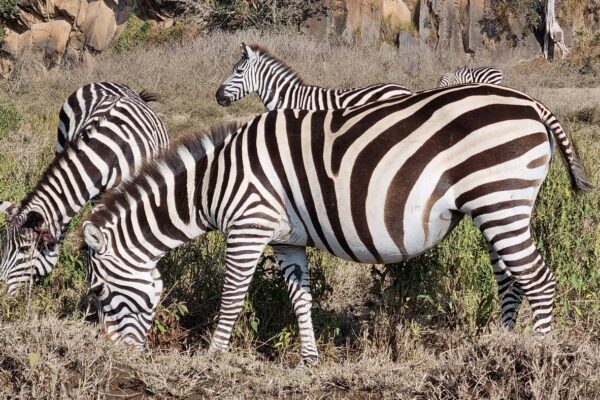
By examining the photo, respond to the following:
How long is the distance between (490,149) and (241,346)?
2.17 meters

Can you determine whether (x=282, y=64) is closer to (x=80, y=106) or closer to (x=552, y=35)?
(x=80, y=106)

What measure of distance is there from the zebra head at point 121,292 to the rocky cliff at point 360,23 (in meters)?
22.8

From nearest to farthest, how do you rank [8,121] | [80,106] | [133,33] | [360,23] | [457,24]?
[80,106]
[8,121]
[360,23]
[133,33]
[457,24]

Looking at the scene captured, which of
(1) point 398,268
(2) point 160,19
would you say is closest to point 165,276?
(1) point 398,268

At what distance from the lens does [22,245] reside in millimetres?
5508

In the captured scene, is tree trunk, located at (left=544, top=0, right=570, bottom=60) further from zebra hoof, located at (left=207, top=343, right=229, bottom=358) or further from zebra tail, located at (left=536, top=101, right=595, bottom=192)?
zebra hoof, located at (left=207, top=343, right=229, bottom=358)

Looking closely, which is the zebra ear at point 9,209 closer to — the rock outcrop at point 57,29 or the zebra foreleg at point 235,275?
the zebra foreleg at point 235,275

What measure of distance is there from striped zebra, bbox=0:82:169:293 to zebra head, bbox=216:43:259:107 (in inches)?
153

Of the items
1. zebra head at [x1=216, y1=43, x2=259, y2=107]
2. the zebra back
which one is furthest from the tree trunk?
the zebra back

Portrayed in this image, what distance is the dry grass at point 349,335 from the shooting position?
3.74 m

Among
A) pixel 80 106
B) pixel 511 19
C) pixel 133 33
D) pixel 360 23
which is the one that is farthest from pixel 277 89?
pixel 511 19

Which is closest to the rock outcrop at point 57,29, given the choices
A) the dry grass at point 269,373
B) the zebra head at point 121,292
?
the zebra head at point 121,292

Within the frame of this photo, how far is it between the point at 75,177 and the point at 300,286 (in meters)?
2.18

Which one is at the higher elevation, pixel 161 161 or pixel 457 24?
pixel 161 161
